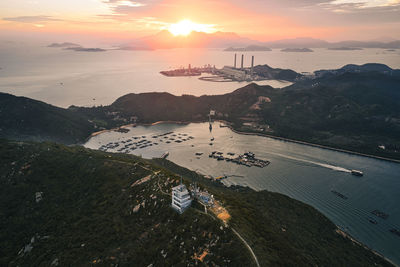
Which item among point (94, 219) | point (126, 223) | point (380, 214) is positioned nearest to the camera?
point (126, 223)

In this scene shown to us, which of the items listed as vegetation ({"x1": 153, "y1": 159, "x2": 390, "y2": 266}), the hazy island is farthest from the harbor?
vegetation ({"x1": 153, "y1": 159, "x2": 390, "y2": 266})

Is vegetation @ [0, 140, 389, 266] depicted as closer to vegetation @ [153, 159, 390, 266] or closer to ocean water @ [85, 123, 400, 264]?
vegetation @ [153, 159, 390, 266]

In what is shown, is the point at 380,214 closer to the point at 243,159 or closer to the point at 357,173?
the point at 357,173

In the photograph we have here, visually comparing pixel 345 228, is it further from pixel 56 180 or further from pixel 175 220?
pixel 56 180

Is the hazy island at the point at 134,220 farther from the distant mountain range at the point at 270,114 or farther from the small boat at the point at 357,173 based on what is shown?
the small boat at the point at 357,173

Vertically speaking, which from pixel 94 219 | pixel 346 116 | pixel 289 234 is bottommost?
pixel 346 116

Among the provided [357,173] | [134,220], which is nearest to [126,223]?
[134,220]
